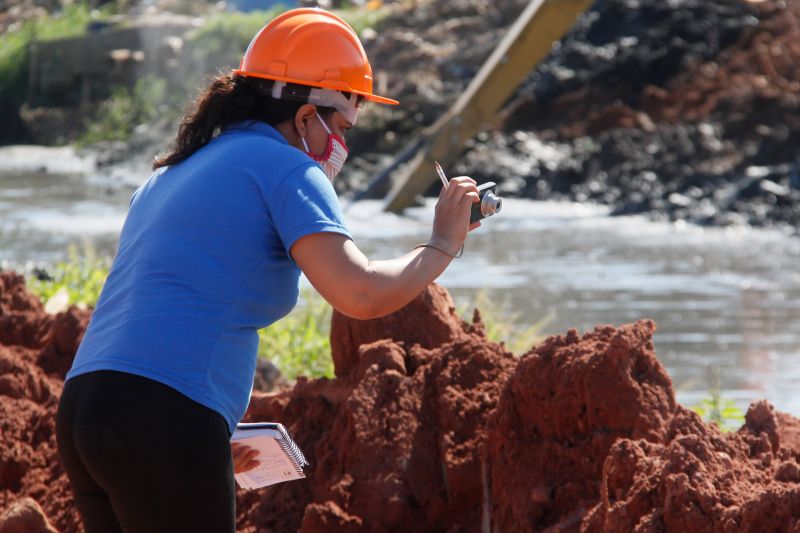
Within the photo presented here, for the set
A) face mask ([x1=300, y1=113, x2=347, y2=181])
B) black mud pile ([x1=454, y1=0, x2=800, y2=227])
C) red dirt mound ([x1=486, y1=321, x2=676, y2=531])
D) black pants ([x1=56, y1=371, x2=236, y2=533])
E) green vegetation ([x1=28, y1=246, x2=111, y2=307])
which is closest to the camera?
black pants ([x1=56, y1=371, x2=236, y2=533])

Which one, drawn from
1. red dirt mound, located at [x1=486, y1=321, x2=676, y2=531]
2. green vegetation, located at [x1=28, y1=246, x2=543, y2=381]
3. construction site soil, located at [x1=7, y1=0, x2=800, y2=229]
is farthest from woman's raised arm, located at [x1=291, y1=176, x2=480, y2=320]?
construction site soil, located at [x1=7, y1=0, x2=800, y2=229]

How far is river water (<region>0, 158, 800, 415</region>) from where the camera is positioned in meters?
7.63

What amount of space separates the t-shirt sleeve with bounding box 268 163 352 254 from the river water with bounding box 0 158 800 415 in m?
4.02

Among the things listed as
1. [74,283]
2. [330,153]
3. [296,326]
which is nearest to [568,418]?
[330,153]

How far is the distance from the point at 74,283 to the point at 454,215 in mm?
5680

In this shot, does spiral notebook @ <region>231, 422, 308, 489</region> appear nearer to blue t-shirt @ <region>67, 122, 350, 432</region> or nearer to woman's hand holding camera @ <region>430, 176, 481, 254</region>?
blue t-shirt @ <region>67, 122, 350, 432</region>

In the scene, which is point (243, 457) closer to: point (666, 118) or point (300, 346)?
point (300, 346)

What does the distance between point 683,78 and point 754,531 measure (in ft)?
51.6

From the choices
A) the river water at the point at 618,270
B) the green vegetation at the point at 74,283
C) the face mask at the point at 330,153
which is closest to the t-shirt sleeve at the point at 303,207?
the face mask at the point at 330,153

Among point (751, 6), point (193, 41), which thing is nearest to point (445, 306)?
point (751, 6)

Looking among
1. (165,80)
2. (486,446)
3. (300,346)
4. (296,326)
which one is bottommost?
(165,80)

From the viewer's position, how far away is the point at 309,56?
2.82 metres

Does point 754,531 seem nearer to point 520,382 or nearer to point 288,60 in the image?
point 520,382

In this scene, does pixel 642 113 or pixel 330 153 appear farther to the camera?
pixel 642 113
